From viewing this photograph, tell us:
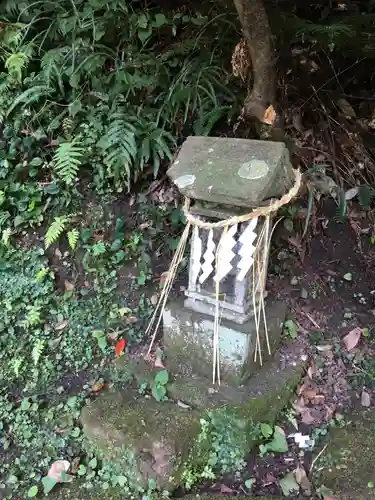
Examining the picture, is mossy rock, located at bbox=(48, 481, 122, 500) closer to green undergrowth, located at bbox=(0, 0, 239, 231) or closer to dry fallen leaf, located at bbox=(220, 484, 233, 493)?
dry fallen leaf, located at bbox=(220, 484, 233, 493)

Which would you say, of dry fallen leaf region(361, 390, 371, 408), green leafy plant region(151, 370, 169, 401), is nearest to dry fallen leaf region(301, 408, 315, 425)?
dry fallen leaf region(361, 390, 371, 408)

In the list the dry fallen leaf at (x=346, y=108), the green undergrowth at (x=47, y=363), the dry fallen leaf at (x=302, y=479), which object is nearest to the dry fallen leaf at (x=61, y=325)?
the green undergrowth at (x=47, y=363)

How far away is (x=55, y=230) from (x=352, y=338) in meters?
2.35

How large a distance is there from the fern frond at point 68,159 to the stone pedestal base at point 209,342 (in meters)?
1.47

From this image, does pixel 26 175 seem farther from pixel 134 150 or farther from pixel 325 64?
pixel 325 64

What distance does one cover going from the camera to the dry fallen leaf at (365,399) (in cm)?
297

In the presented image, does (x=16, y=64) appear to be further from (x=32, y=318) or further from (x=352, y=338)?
(x=352, y=338)

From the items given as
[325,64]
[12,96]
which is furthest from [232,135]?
[12,96]

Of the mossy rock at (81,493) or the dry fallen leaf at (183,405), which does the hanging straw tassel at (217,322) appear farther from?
the mossy rock at (81,493)

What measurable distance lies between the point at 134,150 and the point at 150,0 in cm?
167

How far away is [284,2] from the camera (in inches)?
156

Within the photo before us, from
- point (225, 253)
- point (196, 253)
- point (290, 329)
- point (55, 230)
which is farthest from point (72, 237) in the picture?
point (290, 329)

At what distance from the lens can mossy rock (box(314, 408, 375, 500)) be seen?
97.0 inches

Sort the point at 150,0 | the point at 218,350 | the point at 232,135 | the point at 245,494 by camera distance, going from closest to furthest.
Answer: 1. the point at 245,494
2. the point at 218,350
3. the point at 232,135
4. the point at 150,0
